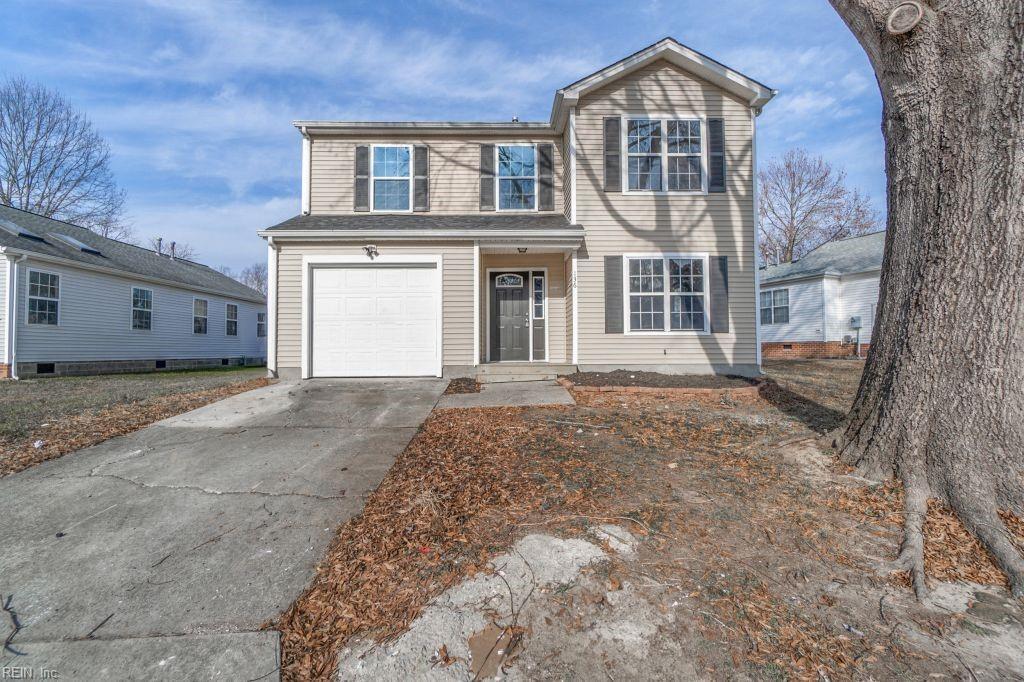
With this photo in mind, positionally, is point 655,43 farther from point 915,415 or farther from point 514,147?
point 915,415

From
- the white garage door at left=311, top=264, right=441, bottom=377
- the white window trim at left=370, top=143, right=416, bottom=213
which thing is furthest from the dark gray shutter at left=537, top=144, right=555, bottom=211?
the white garage door at left=311, top=264, right=441, bottom=377

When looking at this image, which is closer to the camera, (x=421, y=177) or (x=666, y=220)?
(x=666, y=220)

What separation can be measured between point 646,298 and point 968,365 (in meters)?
6.07

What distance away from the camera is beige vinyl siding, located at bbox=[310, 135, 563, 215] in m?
9.80

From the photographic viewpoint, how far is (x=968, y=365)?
2.85 m

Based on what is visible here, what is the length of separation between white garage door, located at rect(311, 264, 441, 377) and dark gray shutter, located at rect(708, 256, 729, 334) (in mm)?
5552

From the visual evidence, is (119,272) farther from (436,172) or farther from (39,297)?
(436,172)

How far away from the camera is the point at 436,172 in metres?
9.89

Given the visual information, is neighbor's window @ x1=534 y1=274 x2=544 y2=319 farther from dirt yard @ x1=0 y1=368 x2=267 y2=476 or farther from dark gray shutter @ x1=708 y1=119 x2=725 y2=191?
dirt yard @ x1=0 y1=368 x2=267 y2=476

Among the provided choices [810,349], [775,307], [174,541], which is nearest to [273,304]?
[174,541]

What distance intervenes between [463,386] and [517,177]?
17.6 feet

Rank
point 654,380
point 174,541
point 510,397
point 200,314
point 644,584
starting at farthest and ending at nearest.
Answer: point 200,314
point 654,380
point 510,397
point 174,541
point 644,584

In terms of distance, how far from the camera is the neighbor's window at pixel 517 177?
9906 mm

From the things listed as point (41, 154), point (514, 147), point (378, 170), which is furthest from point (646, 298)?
point (41, 154)
